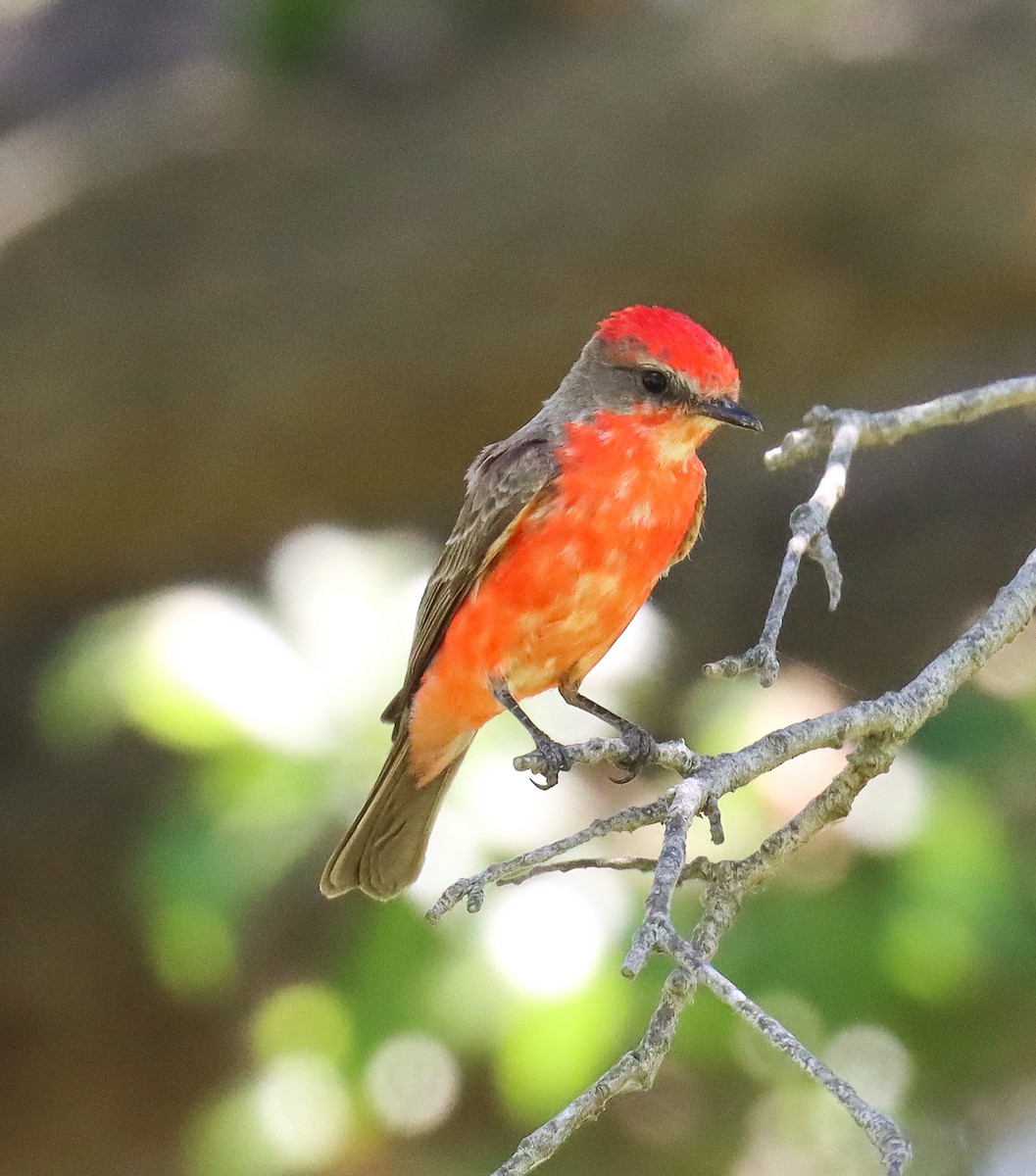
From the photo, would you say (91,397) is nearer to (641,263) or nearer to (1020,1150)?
(641,263)

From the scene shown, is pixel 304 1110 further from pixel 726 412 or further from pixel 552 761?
pixel 726 412

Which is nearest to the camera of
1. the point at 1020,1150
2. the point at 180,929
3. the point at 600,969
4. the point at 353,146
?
the point at 600,969

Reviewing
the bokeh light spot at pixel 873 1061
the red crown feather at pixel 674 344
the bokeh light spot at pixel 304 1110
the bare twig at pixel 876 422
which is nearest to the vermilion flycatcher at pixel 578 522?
the red crown feather at pixel 674 344

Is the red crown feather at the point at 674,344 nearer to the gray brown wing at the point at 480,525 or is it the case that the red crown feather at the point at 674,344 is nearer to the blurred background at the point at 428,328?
the gray brown wing at the point at 480,525

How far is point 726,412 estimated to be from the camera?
340cm

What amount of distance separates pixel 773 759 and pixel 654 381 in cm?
121

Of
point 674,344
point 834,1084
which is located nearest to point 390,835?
point 674,344

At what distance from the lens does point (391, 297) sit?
6.75m

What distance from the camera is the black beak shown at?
132 inches

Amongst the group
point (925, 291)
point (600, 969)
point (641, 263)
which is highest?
point (641, 263)

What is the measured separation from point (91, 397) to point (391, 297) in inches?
49.1

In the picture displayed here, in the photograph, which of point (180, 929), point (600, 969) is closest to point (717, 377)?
point (600, 969)

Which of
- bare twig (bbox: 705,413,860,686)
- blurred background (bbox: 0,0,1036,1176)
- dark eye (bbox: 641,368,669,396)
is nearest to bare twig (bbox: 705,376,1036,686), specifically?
bare twig (bbox: 705,413,860,686)

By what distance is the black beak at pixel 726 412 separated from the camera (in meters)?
3.37
